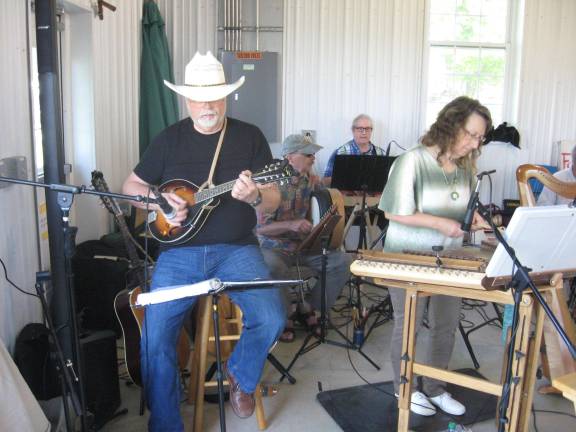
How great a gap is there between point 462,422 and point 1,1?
2.75m

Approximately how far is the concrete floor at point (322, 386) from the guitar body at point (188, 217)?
883 millimetres

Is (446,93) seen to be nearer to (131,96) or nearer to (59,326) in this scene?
(131,96)

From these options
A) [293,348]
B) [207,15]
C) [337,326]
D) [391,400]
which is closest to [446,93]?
[207,15]

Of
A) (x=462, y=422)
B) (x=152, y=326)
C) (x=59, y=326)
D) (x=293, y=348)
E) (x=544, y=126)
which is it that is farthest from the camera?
(x=544, y=126)

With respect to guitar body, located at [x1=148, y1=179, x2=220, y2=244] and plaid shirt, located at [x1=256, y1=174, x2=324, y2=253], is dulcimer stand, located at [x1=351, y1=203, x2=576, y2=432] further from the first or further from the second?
plaid shirt, located at [x1=256, y1=174, x2=324, y2=253]

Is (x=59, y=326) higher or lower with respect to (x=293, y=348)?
higher

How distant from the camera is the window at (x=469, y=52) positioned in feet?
19.8

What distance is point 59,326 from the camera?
245 centimetres

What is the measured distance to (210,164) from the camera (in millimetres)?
2449

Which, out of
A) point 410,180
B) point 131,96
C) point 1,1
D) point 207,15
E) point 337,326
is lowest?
point 337,326

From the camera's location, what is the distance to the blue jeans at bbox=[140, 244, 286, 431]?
7.52 ft

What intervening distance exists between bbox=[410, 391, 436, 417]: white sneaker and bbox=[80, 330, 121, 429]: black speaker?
4.49 feet

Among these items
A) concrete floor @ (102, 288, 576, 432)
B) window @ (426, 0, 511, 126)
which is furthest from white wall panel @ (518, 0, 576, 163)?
concrete floor @ (102, 288, 576, 432)

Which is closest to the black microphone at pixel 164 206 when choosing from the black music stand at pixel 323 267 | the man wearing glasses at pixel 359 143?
the black music stand at pixel 323 267
